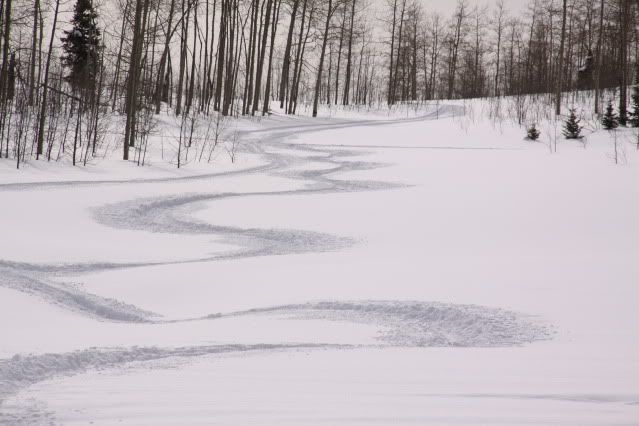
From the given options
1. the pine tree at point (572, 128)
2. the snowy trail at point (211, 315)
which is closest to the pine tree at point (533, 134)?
the pine tree at point (572, 128)

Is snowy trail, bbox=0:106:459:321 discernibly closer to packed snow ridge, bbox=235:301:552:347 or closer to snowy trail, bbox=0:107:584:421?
snowy trail, bbox=0:107:584:421

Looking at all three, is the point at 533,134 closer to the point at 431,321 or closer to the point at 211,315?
the point at 431,321

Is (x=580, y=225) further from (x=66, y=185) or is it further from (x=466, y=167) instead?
(x=66, y=185)

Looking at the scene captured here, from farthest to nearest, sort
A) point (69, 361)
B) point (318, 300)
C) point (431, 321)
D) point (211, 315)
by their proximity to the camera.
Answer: point (318, 300)
point (211, 315)
point (431, 321)
point (69, 361)

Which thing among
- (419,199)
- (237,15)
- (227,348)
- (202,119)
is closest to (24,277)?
(227,348)

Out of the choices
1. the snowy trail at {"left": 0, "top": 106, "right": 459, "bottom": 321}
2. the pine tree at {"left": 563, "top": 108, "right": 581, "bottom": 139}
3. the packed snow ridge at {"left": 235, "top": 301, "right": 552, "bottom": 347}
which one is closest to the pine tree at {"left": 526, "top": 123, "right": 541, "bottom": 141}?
the pine tree at {"left": 563, "top": 108, "right": 581, "bottom": 139}

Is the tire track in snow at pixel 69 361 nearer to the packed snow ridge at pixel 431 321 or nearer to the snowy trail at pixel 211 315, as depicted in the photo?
the snowy trail at pixel 211 315

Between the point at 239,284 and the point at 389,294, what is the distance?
58.1 inches

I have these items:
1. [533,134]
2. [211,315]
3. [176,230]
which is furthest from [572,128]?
[211,315]

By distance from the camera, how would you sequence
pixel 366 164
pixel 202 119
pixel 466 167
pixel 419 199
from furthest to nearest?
pixel 202 119
pixel 366 164
pixel 466 167
pixel 419 199

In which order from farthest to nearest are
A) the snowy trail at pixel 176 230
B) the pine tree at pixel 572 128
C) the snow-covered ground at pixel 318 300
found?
the pine tree at pixel 572 128 → the snowy trail at pixel 176 230 → the snow-covered ground at pixel 318 300

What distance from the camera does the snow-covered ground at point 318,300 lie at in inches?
115

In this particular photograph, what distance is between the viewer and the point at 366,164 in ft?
51.1

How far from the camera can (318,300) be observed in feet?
17.1
